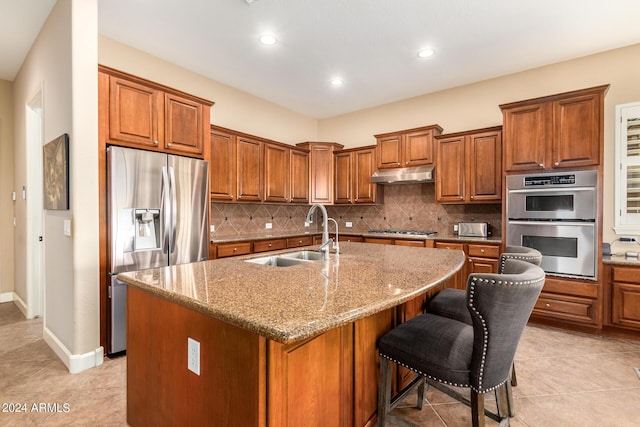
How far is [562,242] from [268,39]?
368 centimetres

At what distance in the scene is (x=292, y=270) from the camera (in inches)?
66.9

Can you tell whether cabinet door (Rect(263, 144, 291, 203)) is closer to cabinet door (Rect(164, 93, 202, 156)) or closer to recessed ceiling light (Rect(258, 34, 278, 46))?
cabinet door (Rect(164, 93, 202, 156))

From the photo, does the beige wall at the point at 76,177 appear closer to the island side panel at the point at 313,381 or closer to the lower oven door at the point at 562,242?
the island side panel at the point at 313,381

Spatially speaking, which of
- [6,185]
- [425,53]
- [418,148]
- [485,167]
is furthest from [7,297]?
[485,167]

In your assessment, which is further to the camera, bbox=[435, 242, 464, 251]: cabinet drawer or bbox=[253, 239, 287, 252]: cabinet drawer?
bbox=[253, 239, 287, 252]: cabinet drawer

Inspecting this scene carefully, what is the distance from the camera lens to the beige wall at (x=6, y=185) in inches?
155

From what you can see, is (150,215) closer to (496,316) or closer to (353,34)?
(353,34)

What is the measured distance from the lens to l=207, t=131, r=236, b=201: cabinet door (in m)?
3.75

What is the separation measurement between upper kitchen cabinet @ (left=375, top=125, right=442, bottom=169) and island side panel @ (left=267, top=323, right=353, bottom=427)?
3.46m

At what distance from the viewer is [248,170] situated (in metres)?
4.19

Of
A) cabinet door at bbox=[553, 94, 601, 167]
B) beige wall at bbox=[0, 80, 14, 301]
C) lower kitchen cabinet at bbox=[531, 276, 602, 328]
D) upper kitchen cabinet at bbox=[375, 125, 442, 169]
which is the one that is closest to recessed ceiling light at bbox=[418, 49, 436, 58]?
upper kitchen cabinet at bbox=[375, 125, 442, 169]

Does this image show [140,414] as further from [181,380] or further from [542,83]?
[542,83]

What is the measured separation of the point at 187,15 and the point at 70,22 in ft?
2.94

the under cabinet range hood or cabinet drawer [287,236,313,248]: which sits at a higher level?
the under cabinet range hood
